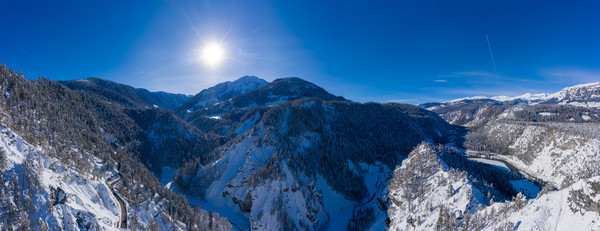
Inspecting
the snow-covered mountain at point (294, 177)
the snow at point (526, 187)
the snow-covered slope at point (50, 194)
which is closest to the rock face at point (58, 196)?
the snow-covered slope at point (50, 194)

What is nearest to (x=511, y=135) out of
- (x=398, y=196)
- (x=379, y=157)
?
(x=379, y=157)

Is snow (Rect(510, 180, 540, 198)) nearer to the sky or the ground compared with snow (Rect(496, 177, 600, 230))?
nearer to the ground

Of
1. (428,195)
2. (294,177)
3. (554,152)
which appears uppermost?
(294,177)

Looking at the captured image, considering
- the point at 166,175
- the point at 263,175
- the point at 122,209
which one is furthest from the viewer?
the point at 166,175

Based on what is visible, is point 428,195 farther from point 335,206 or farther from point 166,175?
point 166,175

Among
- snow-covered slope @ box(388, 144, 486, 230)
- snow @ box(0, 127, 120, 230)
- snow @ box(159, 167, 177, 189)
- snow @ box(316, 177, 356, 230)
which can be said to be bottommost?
snow @ box(316, 177, 356, 230)

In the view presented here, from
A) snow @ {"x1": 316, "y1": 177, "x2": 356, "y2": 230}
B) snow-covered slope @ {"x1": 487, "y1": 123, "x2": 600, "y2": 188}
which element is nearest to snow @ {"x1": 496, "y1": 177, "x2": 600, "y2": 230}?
snow @ {"x1": 316, "y1": 177, "x2": 356, "y2": 230}

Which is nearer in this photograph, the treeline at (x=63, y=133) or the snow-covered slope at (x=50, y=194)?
the snow-covered slope at (x=50, y=194)

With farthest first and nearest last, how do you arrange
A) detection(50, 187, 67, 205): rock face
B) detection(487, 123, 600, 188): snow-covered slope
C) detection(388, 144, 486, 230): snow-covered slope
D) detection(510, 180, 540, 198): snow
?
detection(487, 123, 600, 188): snow-covered slope → detection(510, 180, 540, 198): snow → detection(388, 144, 486, 230): snow-covered slope → detection(50, 187, 67, 205): rock face

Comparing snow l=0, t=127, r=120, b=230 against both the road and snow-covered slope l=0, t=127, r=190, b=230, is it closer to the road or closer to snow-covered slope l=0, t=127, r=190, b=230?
snow-covered slope l=0, t=127, r=190, b=230

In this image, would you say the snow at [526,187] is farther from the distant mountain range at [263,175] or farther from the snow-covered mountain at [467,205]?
the snow-covered mountain at [467,205]

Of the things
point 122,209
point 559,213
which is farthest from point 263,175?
point 559,213

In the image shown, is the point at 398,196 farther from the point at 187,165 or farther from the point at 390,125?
the point at 390,125
